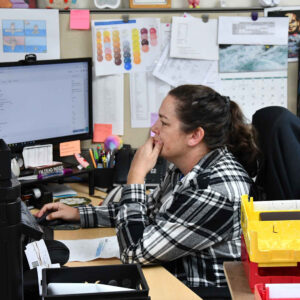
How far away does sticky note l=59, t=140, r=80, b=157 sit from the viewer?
8.30 feet

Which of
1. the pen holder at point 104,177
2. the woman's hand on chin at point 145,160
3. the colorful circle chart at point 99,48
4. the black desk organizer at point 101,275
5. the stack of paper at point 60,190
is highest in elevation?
the colorful circle chart at point 99,48

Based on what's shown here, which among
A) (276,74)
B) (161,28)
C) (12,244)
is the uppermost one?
(161,28)

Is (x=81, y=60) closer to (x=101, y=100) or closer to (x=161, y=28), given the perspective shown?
(x=101, y=100)

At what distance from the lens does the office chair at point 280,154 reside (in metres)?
1.70

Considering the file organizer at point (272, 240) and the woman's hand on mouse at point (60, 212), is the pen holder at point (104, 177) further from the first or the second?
the file organizer at point (272, 240)

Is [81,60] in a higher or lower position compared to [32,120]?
higher

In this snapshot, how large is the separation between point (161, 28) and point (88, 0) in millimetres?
326

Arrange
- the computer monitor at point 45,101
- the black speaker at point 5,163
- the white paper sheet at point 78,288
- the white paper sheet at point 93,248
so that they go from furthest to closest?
the computer monitor at point 45,101 < the white paper sheet at point 93,248 < the white paper sheet at point 78,288 < the black speaker at point 5,163

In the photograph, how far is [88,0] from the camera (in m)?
2.52

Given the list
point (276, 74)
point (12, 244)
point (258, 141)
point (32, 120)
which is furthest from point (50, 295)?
point (276, 74)

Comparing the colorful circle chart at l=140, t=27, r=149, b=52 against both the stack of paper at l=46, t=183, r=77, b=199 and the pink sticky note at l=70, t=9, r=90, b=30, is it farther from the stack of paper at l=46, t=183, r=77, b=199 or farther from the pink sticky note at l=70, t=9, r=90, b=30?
the stack of paper at l=46, t=183, r=77, b=199

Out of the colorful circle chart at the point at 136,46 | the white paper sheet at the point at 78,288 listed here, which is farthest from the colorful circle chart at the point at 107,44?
the white paper sheet at the point at 78,288

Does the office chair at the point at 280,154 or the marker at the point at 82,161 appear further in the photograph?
the marker at the point at 82,161

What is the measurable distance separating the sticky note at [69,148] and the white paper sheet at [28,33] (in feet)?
1.21
